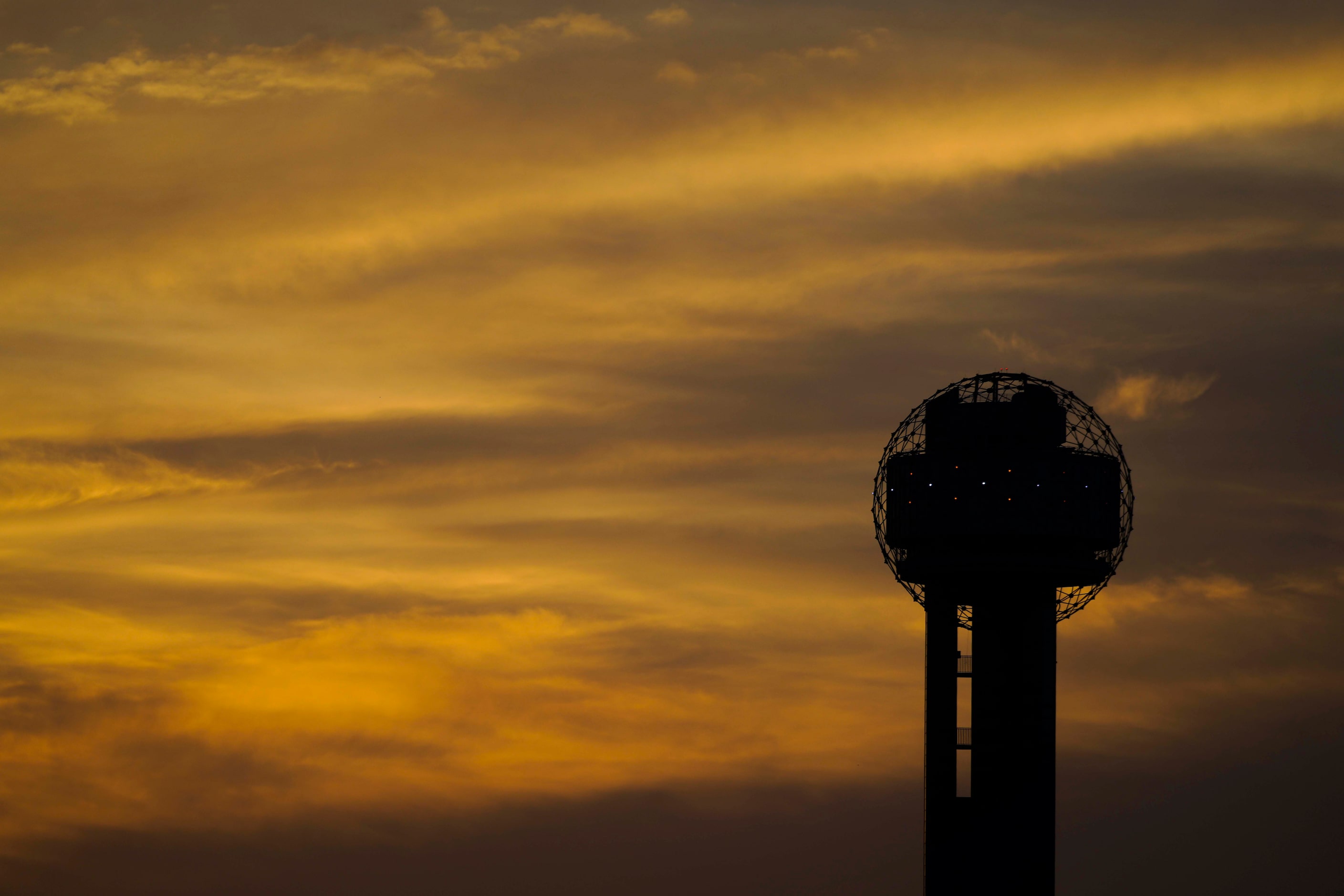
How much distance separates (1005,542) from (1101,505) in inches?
356

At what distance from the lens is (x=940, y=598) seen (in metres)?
146

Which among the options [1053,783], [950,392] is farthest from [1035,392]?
[1053,783]

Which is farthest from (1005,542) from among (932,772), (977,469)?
(932,772)

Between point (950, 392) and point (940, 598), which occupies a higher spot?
point (950, 392)

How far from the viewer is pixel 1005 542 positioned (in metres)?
143

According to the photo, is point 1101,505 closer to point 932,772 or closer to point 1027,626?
point 1027,626

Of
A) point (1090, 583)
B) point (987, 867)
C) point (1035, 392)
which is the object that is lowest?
point (987, 867)

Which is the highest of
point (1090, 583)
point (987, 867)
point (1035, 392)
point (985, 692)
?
point (1035, 392)

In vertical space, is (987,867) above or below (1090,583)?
below

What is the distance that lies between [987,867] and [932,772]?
343 inches

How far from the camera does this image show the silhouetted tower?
143 m

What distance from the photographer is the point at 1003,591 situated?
474ft

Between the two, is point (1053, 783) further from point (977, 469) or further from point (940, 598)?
point (977, 469)

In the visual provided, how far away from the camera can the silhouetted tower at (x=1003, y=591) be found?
143 metres
